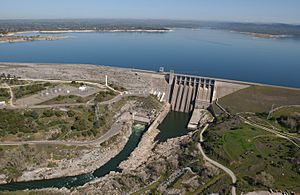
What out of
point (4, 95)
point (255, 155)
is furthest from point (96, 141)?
point (4, 95)

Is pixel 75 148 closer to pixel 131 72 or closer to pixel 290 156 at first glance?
pixel 290 156

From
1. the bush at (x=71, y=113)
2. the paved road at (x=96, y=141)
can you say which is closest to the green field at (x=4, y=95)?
the bush at (x=71, y=113)

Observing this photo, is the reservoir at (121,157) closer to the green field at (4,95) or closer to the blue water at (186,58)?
the green field at (4,95)

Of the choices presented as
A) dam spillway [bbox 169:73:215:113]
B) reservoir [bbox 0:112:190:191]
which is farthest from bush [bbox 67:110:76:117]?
dam spillway [bbox 169:73:215:113]

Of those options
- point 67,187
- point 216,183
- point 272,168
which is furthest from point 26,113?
point 272,168

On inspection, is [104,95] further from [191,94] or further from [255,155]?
[255,155]
